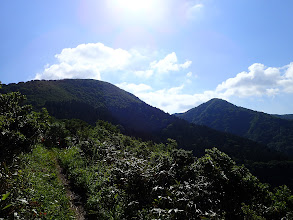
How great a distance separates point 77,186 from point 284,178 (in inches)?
4488

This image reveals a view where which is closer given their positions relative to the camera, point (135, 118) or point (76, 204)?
point (76, 204)

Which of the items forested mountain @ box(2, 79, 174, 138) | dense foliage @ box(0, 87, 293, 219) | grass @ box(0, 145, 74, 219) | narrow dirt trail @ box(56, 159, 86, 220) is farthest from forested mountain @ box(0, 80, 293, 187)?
grass @ box(0, 145, 74, 219)

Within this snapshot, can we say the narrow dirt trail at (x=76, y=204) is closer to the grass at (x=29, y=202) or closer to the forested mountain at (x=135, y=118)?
the grass at (x=29, y=202)

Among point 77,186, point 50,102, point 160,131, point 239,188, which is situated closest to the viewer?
point 239,188

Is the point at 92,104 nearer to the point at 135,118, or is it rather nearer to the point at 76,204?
the point at 135,118

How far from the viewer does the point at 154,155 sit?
22.9 feet

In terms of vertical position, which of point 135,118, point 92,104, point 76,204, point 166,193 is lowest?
point 76,204

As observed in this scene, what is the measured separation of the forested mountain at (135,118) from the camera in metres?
94.7

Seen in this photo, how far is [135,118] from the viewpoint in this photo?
456 ft

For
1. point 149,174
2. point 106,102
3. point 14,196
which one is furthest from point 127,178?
point 106,102

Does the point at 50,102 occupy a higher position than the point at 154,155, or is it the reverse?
the point at 50,102

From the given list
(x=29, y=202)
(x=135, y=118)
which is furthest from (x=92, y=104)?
(x=29, y=202)

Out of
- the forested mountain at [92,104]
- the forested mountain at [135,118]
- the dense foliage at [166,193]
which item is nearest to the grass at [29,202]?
the dense foliage at [166,193]

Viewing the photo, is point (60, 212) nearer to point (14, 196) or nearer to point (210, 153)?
point (14, 196)
